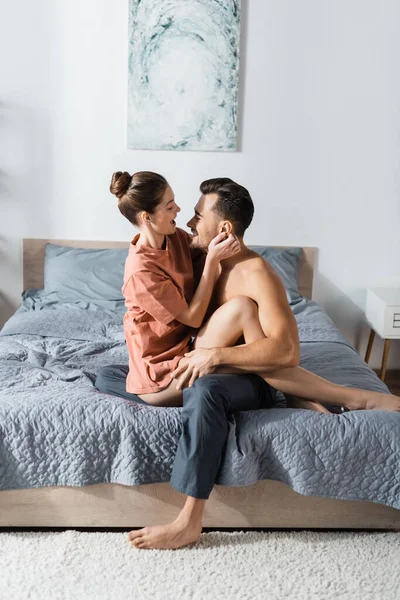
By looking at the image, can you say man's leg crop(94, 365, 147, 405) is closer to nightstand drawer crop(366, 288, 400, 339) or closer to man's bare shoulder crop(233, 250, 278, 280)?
man's bare shoulder crop(233, 250, 278, 280)

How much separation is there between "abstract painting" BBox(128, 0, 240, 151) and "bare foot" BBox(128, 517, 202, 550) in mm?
2234

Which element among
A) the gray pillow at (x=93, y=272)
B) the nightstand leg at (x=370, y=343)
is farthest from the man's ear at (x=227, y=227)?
the nightstand leg at (x=370, y=343)

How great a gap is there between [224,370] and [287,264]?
1633 millimetres

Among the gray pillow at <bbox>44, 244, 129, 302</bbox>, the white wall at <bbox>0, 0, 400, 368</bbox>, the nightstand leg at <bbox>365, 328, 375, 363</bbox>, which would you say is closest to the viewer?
the gray pillow at <bbox>44, 244, 129, 302</bbox>

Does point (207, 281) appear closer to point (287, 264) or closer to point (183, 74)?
point (287, 264)

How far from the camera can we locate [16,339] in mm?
3059

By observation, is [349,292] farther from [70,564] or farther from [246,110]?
[70,564]

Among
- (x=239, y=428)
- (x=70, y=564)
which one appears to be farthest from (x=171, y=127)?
(x=70, y=564)

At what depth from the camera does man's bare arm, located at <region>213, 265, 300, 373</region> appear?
2193 mm

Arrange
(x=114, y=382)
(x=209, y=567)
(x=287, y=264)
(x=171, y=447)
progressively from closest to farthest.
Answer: (x=209, y=567)
(x=171, y=447)
(x=114, y=382)
(x=287, y=264)

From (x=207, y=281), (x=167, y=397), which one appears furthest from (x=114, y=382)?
(x=207, y=281)

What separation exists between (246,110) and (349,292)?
1095 millimetres

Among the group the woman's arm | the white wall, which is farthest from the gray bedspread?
the white wall

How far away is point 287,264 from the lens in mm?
3760
